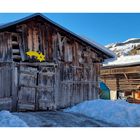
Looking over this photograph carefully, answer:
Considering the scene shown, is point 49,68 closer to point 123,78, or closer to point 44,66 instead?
point 44,66

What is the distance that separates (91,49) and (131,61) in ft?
35.7

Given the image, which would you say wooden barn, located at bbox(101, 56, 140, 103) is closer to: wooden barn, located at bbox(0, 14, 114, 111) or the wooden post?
wooden barn, located at bbox(0, 14, 114, 111)

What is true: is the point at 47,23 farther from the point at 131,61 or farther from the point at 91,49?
the point at 131,61

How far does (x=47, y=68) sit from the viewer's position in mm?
16844

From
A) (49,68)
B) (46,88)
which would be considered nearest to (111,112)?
(46,88)

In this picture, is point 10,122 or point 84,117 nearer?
point 10,122

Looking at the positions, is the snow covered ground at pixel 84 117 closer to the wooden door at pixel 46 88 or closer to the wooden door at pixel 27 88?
the wooden door at pixel 46 88

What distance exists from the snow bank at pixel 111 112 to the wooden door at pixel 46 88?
89 cm

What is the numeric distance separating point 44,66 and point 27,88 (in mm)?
1340

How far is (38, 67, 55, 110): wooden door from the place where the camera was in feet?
54.4

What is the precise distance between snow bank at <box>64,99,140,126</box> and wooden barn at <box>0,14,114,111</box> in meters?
1.17

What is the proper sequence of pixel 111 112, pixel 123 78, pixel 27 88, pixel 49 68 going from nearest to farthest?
pixel 111 112
pixel 27 88
pixel 49 68
pixel 123 78

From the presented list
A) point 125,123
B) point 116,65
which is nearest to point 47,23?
point 125,123

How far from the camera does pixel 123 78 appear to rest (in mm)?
29375
